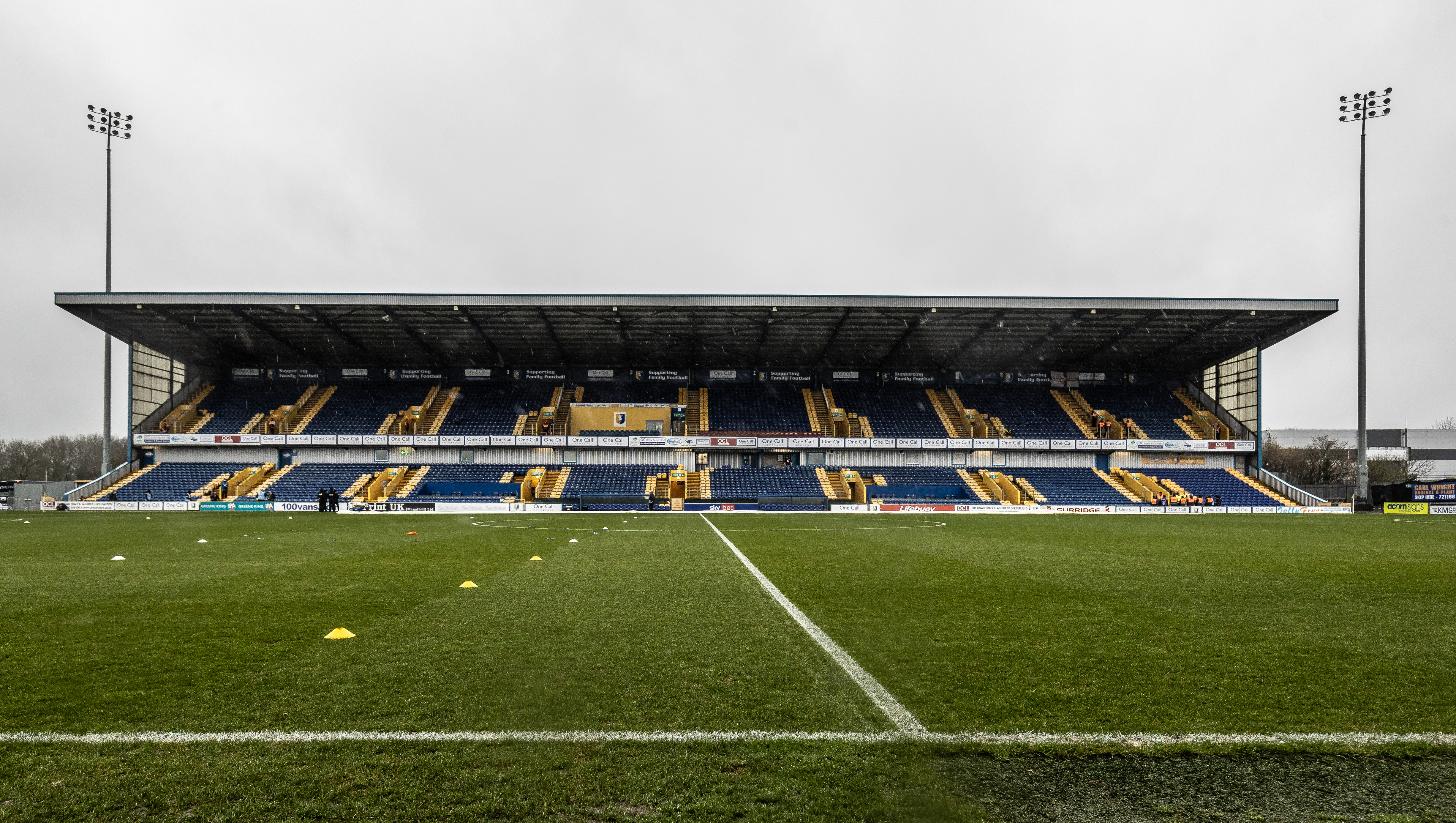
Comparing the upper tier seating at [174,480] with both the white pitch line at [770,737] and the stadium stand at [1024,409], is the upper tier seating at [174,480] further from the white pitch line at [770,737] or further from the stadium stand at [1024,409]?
the white pitch line at [770,737]

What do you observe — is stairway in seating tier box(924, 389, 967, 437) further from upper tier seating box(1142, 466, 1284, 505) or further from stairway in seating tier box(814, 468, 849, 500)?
upper tier seating box(1142, 466, 1284, 505)

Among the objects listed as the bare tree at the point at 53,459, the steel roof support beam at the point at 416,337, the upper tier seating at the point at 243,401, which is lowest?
the bare tree at the point at 53,459

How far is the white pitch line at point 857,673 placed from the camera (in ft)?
12.3

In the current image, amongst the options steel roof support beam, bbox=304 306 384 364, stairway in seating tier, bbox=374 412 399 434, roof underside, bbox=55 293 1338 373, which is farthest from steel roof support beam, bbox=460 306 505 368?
steel roof support beam, bbox=304 306 384 364

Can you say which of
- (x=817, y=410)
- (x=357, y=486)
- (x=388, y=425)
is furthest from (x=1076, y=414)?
(x=357, y=486)

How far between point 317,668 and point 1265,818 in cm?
519

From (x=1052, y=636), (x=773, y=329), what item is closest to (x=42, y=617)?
(x=1052, y=636)

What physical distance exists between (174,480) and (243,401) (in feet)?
24.6

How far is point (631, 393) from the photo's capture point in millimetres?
47750

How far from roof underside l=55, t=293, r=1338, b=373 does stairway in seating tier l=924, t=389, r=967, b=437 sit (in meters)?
2.04

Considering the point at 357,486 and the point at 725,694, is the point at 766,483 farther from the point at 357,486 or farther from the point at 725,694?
the point at 725,694

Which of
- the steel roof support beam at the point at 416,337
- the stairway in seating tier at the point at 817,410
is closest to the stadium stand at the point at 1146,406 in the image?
the stairway in seating tier at the point at 817,410

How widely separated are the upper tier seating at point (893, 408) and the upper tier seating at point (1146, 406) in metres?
11.2

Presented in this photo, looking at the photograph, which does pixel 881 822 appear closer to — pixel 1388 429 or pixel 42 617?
pixel 42 617
